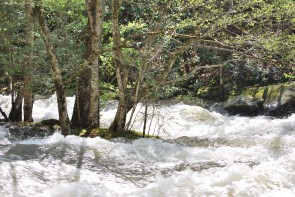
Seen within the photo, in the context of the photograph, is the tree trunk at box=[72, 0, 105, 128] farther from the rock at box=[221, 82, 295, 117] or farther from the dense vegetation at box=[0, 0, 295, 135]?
the rock at box=[221, 82, 295, 117]

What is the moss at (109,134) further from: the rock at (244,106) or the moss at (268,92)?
the moss at (268,92)

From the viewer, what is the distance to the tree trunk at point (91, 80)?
8.19 meters

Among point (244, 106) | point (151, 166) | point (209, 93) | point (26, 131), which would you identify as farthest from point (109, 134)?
point (209, 93)

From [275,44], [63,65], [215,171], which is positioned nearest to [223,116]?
[275,44]

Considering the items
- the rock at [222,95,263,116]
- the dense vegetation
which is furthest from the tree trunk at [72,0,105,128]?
the rock at [222,95,263,116]

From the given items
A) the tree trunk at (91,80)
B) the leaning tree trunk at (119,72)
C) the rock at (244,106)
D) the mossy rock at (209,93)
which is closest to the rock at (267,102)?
the rock at (244,106)

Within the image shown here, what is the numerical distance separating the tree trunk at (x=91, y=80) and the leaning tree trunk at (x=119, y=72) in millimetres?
291

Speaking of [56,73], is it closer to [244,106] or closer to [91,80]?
[91,80]

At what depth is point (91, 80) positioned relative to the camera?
8.91 m

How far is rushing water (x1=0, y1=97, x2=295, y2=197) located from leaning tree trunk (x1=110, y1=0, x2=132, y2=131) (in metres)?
0.77

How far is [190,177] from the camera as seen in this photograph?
5.84 meters

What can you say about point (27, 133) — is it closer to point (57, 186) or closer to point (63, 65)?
point (63, 65)

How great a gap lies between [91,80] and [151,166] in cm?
296

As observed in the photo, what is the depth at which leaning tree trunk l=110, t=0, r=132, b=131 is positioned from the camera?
816cm
